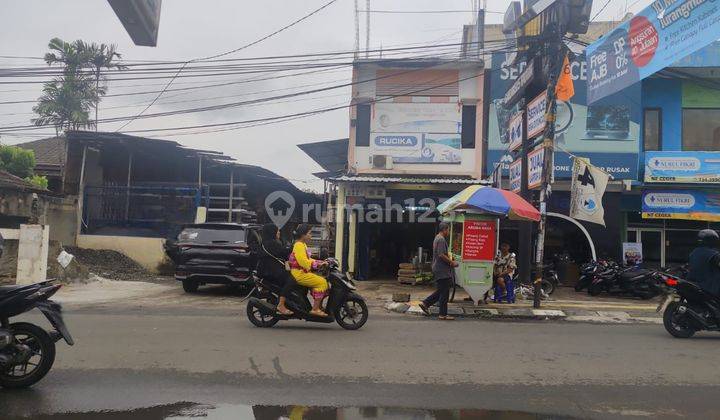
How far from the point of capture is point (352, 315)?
8125 millimetres

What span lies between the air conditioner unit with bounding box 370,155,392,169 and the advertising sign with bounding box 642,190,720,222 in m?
7.86

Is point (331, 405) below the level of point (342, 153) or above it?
below

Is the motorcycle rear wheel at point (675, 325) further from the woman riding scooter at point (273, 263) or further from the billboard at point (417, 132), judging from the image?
the billboard at point (417, 132)

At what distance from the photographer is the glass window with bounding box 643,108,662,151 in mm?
16969

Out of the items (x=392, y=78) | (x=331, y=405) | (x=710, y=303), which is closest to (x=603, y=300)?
(x=710, y=303)

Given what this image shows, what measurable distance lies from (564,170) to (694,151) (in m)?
3.95

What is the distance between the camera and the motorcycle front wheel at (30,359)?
492 centimetres

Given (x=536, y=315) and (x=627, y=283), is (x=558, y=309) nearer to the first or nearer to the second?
(x=536, y=315)

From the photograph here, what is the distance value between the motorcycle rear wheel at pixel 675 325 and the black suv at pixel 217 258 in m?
7.96

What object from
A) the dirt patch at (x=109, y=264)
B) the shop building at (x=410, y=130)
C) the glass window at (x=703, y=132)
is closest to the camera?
the dirt patch at (x=109, y=264)

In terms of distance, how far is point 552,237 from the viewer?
17.7 m

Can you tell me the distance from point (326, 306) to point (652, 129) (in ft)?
45.4

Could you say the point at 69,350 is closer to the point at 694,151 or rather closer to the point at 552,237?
the point at 552,237

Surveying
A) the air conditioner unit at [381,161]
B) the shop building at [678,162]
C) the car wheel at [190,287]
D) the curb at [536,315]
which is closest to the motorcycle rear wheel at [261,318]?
the curb at [536,315]
